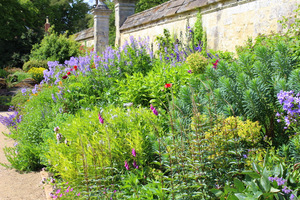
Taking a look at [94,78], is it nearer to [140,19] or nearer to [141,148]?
[141,148]

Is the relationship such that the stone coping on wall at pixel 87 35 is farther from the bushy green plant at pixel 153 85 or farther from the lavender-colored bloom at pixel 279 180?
the lavender-colored bloom at pixel 279 180

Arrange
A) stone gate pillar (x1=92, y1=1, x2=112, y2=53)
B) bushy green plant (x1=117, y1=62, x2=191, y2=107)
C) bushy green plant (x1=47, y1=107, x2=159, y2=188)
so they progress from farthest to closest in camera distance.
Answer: stone gate pillar (x1=92, y1=1, x2=112, y2=53) < bushy green plant (x1=117, y1=62, x2=191, y2=107) < bushy green plant (x1=47, y1=107, x2=159, y2=188)

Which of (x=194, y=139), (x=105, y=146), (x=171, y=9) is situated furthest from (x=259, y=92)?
(x=171, y=9)

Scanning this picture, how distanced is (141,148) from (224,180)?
0.84 metres

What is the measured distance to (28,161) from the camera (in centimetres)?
425

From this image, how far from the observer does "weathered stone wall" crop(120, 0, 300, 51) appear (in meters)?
4.79

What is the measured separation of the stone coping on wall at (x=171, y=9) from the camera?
6.03m

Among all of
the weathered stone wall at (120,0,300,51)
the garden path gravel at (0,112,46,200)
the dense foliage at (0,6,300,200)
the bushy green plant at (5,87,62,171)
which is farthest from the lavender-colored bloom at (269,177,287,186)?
the weathered stone wall at (120,0,300,51)

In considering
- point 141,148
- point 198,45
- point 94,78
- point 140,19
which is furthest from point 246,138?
point 140,19

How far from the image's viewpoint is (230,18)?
5.66 m

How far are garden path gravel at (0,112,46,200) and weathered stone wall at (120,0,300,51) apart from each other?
4126 millimetres

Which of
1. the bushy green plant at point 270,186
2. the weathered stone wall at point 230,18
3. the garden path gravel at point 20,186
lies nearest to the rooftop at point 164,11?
the weathered stone wall at point 230,18

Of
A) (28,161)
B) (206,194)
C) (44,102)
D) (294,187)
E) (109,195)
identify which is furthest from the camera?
(44,102)

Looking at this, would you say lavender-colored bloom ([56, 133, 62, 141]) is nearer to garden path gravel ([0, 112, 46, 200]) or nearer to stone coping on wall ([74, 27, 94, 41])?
garden path gravel ([0, 112, 46, 200])
